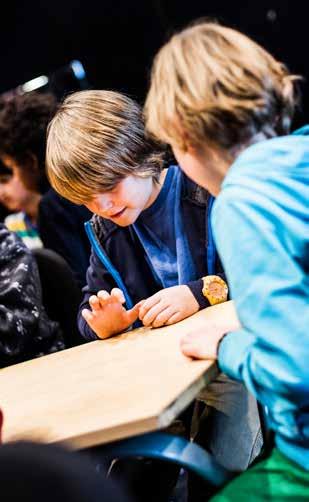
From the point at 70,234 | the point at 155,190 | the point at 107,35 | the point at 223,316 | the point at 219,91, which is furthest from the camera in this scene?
the point at 107,35

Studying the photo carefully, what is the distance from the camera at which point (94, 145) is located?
4.77 ft

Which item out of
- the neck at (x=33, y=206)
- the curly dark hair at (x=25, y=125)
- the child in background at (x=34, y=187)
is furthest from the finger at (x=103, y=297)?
the neck at (x=33, y=206)

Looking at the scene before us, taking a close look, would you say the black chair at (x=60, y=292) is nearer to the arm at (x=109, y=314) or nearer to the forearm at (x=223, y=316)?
the arm at (x=109, y=314)

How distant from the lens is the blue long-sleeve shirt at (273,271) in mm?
888

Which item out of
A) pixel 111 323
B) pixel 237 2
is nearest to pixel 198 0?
pixel 237 2

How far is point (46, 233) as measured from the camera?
2482 mm

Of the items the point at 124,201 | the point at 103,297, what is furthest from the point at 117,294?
the point at 124,201

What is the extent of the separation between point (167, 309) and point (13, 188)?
1.76 metres

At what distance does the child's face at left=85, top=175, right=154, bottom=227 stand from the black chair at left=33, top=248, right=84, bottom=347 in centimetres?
40

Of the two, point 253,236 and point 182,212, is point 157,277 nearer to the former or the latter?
point 182,212

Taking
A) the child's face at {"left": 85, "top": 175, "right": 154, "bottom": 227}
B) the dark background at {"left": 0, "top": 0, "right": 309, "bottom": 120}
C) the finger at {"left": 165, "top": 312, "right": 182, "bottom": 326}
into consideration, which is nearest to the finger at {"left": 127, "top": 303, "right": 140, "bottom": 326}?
the finger at {"left": 165, "top": 312, "right": 182, "bottom": 326}

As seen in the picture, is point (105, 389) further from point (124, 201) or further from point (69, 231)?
point (69, 231)

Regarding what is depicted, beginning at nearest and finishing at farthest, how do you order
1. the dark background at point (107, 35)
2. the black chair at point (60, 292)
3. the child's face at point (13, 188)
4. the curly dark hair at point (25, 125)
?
the black chair at point (60, 292) → the curly dark hair at point (25, 125) → the child's face at point (13, 188) → the dark background at point (107, 35)

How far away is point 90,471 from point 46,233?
1887 mm
